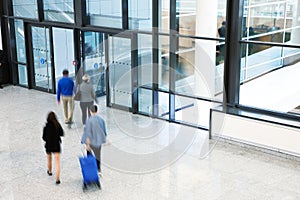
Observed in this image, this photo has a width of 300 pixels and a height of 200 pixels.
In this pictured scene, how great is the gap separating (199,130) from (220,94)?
0.98 metres

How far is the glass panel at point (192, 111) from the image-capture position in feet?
32.8

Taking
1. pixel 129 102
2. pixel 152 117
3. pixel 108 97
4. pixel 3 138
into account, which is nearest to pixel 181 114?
pixel 152 117

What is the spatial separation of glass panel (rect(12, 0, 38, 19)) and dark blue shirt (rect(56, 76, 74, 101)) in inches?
157

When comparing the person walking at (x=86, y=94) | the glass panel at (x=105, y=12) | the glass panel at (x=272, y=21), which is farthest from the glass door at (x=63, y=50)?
the glass panel at (x=272, y=21)

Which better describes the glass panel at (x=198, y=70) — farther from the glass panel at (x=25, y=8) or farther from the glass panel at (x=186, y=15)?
the glass panel at (x=25, y=8)

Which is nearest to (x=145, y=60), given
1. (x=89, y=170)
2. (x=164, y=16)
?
(x=164, y=16)

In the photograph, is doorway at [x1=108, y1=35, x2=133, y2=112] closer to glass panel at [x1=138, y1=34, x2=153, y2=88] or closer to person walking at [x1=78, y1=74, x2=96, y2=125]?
glass panel at [x1=138, y1=34, x2=153, y2=88]

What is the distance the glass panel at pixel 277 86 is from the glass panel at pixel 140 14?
9.12 feet

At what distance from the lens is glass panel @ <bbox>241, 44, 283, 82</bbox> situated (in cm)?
910

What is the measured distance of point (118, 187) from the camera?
23.6 feet

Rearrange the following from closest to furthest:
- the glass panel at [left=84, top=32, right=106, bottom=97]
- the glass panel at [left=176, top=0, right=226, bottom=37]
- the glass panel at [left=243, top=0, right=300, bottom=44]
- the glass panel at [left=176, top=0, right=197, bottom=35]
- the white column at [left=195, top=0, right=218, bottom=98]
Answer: the glass panel at [left=243, top=0, right=300, bottom=44] → the glass panel at [left=176, top=0, right=226, bottom=37] → the white column at [left=195, top=0, right=218, bottom=98] → the glass panel at [left=176, top=0, right=197, bottom=35] → the glass panel at [left=84, top=32, right=106, bottom=97]

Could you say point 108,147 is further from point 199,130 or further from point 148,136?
point 199,130

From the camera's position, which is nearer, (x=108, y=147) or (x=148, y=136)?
(x=108, y=147)

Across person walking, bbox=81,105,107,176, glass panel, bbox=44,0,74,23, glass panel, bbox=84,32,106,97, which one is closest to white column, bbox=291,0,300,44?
person walking, bbox=81,105,107,176
